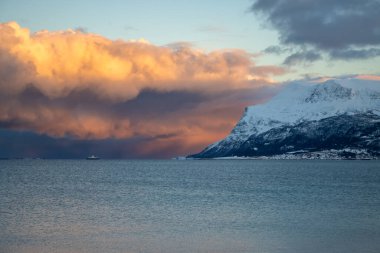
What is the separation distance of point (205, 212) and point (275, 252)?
30360 millimetres

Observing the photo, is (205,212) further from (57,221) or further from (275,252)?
(275,252)

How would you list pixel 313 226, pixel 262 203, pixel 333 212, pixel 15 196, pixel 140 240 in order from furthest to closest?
pixel 15 196
pixel 262 203
pixel 333 212
pixel 313 226
pixel 140 240

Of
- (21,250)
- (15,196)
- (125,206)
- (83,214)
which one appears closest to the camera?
(21,250)

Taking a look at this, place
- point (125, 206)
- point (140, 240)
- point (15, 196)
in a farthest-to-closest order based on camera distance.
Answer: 1. point (15, 196)
2. point (125, 206)
3. point (140, 240)

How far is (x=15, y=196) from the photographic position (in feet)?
339

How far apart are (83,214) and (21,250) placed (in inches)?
1023

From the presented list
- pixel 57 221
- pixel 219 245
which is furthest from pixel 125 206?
pixel 219 245

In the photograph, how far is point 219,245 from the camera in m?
52.1

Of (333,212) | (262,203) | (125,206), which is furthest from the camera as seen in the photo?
(262,203)

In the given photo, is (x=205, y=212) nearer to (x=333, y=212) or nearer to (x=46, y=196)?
(x=333, y=212)

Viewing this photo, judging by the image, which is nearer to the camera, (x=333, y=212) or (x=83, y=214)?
(x=83, y=214)

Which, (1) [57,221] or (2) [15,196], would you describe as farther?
(2) [15,196]

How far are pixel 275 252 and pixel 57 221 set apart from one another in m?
31.6

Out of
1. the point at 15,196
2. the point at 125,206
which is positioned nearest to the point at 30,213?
the point at 125,206
